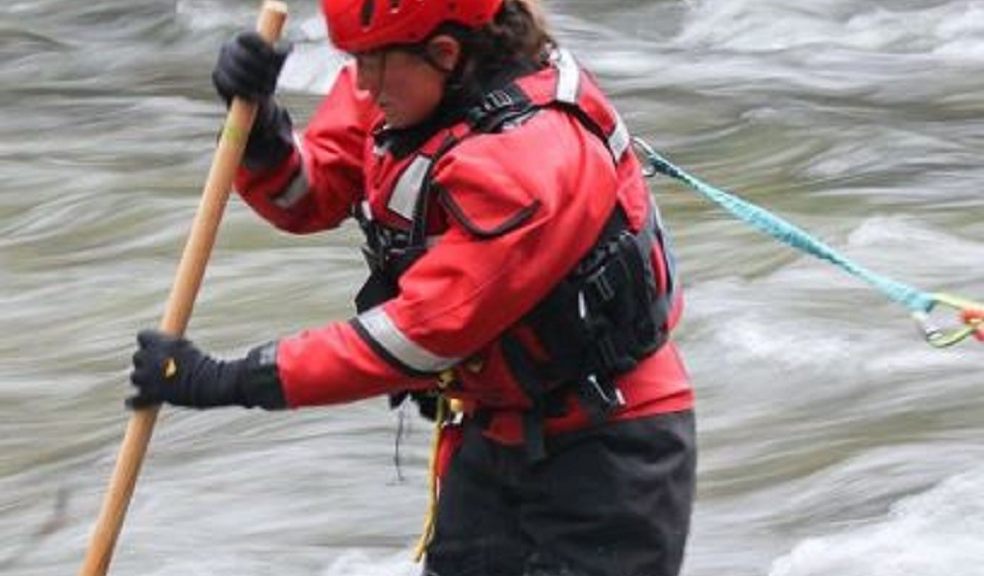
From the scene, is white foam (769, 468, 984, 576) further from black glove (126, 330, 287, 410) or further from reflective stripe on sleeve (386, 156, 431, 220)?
black glove (126, 330, 287, 410)

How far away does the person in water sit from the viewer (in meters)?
3.80

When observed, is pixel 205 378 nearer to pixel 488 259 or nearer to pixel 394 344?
Result: pixel 394 344

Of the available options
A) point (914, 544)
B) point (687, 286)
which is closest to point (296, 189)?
point (914, 544)

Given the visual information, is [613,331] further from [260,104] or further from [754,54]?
[754,54]

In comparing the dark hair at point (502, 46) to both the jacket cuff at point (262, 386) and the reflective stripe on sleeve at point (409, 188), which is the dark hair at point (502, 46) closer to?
the reflective stripe on sleeve at point (409, 188)

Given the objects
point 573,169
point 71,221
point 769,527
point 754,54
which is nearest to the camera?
point 573,169

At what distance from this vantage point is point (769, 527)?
6.60 meters

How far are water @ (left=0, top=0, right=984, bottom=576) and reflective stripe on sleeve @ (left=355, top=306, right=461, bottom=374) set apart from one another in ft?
7.66

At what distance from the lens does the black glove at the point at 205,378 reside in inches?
153

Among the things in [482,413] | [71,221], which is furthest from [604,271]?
[71,221]

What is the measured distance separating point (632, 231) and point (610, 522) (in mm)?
475

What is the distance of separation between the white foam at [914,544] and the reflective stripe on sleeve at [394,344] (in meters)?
2.32

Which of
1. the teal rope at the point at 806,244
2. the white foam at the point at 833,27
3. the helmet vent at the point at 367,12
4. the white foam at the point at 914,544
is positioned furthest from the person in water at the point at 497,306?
the white foam at the point at 833,27

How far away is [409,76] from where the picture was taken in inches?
155
